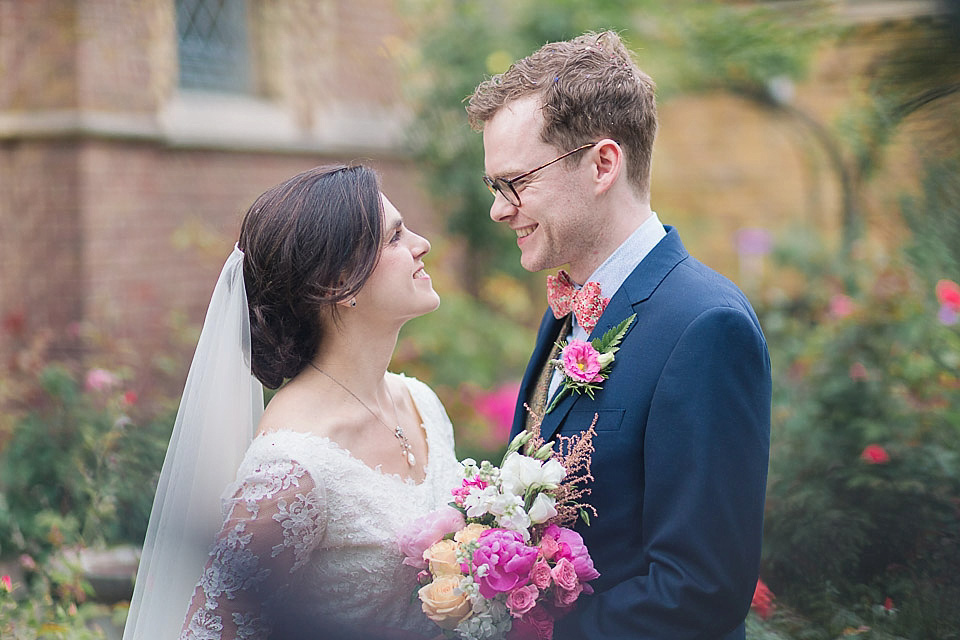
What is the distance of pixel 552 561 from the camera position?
2246 millimetres

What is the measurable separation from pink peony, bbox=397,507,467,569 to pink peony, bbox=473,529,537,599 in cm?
20

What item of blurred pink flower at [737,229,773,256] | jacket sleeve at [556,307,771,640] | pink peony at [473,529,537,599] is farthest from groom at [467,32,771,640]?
→ blurred pink flower at [737,229,773,256]

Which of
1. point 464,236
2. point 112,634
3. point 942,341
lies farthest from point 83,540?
point 464,236

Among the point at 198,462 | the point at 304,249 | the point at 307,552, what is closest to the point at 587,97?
the point at 304,249

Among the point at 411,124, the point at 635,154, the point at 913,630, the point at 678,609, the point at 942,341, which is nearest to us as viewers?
the point at 678,609

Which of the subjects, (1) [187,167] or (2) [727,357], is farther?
(1) [187,167]

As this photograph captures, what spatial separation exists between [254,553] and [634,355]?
106 cm

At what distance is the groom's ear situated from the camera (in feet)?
8.05

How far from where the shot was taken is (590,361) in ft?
7.87

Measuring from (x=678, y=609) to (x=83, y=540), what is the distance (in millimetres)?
2913

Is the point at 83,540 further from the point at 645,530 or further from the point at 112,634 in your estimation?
the point at 645,530

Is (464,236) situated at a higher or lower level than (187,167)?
lower

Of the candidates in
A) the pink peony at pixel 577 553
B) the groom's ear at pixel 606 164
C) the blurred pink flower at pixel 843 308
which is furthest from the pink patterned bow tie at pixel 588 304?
the blurred pink flower at pixel 843 308

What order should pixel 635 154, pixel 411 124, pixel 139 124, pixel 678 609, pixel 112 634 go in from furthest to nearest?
pixel 411 124
pixel 139 124
pixel 112 634
pixel 635 154
pixel 678 609
